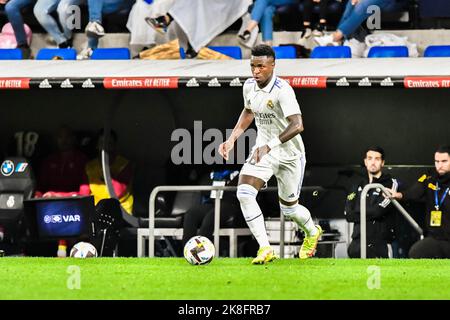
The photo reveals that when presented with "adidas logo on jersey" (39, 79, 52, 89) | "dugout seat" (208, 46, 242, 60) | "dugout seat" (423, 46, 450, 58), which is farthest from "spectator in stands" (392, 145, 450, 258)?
"adidas logo on jersey" (39, 79, 52, 89)

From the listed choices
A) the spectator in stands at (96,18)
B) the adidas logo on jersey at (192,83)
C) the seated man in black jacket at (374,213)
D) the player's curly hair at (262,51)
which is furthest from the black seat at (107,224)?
the player's curly hair at (262,51)

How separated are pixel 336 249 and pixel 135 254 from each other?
8.03ft

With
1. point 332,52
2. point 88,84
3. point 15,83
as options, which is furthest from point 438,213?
point 15,83

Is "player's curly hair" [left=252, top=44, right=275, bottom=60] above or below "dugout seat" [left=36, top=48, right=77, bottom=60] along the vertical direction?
below

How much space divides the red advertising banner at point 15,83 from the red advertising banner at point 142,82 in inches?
34.5

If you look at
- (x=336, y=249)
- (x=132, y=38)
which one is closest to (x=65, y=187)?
(x=132, y=38)

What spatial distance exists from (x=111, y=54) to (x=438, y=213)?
4.48m

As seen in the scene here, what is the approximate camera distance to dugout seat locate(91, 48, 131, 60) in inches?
589

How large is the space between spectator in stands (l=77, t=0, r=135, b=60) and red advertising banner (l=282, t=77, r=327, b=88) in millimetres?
2983

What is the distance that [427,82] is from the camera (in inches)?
508

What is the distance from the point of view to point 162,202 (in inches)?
580

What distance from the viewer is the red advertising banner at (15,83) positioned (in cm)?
1388

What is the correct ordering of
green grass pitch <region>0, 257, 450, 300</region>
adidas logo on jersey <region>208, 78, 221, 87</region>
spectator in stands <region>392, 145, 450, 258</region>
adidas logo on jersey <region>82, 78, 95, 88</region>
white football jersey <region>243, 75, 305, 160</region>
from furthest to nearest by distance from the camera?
adidas logo on jersey <region>82, 78, 95, 88</region>
adidas logo on jersey <region>208, 78, 221, 87</region>
spectator in stands <region>392, 145, 450, 258</region>
white football jersey <region>243, 75, 305, 160</region>
green grass pitch <region>0, 257, 450, 300</region>

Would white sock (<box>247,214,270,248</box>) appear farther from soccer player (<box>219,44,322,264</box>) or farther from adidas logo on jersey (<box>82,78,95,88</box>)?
adidas logo on jersey (<box>82,78,95,88</box>)
